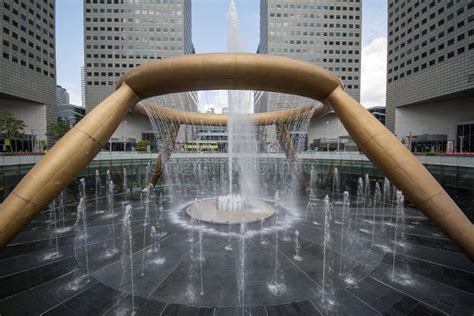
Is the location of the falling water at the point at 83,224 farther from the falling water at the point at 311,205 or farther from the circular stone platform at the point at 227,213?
the falling water at the point at 311,205

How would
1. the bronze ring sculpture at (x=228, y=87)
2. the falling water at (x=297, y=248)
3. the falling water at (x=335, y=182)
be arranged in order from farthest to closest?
the falling water at (x=335, y=182)
the falling water at (x=297, y=248)
the bronze ring sculpture at (x=228, y=87)

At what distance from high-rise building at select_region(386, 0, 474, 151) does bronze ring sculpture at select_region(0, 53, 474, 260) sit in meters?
35.8

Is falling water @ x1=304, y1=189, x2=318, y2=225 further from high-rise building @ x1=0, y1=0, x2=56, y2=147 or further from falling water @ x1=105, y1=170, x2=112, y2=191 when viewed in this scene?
high-rise building @ x1=0, y1=0, x2=56, y2=147

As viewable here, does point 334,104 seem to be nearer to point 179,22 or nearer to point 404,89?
point 404,89

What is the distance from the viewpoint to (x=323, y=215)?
40.5 ft

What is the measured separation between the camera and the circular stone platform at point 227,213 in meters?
10.9

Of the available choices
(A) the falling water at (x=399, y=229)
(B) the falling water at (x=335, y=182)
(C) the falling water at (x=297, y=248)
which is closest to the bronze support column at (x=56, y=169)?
(C) the falling water at (x=297, y=248)

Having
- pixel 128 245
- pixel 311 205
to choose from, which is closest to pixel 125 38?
pixel 311 205

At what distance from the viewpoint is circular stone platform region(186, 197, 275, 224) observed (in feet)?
35.8

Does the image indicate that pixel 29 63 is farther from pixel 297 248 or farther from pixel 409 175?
pixel 409 175

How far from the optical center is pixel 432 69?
121 feet

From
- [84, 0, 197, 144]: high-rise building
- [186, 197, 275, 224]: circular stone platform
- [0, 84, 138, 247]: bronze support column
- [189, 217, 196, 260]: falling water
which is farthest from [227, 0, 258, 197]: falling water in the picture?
[84, 0, 197, 144]: high-rise building

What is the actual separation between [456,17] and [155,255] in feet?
167

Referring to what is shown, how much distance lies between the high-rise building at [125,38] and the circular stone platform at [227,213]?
1974 inches
